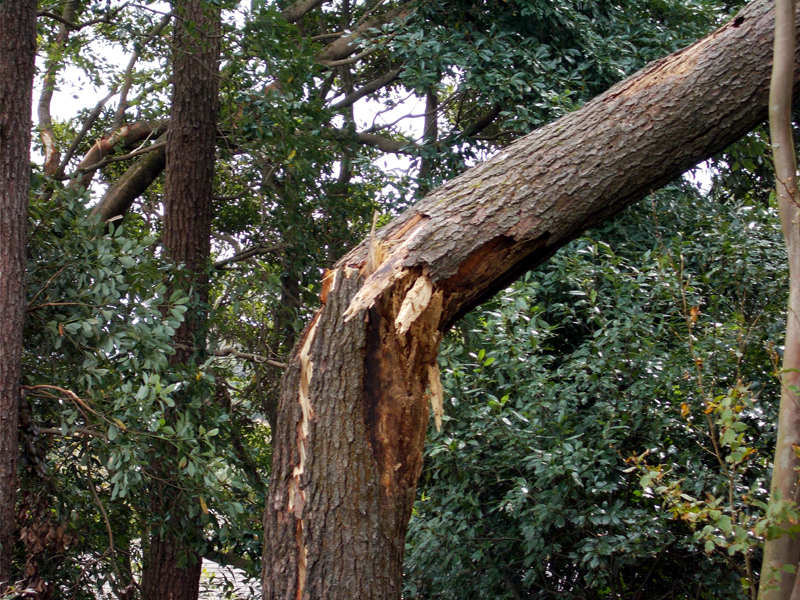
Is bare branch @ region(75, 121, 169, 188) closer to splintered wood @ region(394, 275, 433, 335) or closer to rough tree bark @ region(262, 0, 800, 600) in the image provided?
rough tree bark @ region(262, 0, 800, 600)

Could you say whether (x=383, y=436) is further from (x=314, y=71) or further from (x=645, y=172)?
(x=314, y=71)

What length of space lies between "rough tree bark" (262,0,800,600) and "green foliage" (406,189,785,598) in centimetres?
110

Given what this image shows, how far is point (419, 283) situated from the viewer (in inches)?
93.0

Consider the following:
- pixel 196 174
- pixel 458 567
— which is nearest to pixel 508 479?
pixel 458 567

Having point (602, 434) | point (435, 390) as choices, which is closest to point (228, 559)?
point (602, 434)

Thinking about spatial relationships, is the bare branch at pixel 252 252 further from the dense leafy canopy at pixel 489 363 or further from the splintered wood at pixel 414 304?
the splintered wood at pixel 414 304

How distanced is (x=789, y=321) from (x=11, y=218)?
3.16 metres

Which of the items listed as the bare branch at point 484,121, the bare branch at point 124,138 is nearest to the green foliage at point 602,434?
the bare branch at point 484,121

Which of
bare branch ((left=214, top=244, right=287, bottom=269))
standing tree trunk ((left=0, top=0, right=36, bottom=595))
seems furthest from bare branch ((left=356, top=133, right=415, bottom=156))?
standing tree trunk ((left=0, top=0, right=36, bottom=595))

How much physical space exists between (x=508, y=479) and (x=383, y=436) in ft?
5.48

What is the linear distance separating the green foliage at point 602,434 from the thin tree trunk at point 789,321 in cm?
97

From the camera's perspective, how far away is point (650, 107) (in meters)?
2.48

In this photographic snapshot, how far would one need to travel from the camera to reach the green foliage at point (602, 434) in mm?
3582

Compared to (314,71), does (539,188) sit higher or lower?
lower
